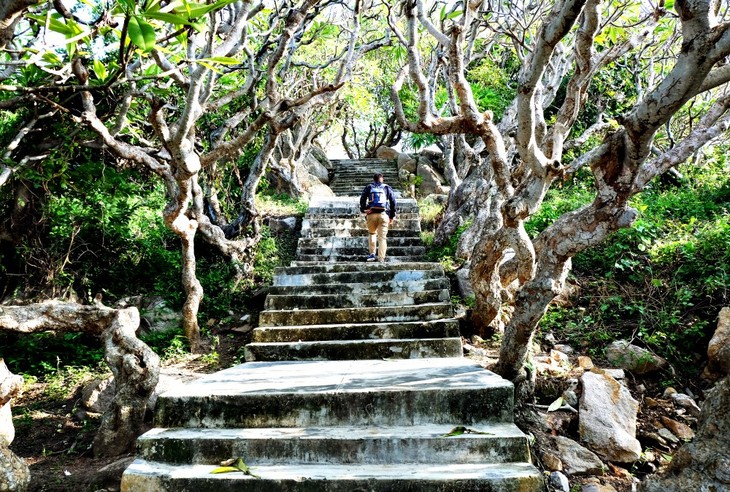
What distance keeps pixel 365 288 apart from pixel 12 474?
4125mm

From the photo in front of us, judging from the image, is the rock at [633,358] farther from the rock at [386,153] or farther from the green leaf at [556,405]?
the rock at [386,153]

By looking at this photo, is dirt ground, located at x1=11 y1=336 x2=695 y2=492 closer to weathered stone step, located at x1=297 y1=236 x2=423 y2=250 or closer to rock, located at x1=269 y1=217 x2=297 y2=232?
weathered stone step, located at x1=297 y1=236 x2=423 y2=250

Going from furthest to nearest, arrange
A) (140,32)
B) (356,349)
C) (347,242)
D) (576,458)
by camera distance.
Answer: (347,242), (356,349), (576,458), (140,32)

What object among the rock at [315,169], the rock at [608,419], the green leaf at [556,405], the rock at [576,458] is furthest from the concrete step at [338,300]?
the rock at [315,169]

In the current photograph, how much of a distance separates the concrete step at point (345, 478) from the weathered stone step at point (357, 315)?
2.67 m

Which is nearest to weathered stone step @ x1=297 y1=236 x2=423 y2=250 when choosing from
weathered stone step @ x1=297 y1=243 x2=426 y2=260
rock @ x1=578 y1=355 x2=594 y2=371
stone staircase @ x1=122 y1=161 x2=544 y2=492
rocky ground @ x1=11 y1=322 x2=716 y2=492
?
weathered stone step @ x1=297 y1=243 x2=426 y2=260

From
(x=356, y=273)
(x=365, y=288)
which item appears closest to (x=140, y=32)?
(x=365, y=288)

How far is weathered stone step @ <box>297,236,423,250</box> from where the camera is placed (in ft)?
26.5

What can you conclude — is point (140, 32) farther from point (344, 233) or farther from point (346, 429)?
point (344, 233)

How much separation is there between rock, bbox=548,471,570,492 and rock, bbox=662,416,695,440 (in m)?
1.35

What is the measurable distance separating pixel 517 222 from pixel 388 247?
3819 millimetres

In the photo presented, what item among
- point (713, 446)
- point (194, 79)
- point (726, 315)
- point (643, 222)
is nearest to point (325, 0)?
point (194, 79)

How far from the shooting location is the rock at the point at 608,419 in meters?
3.56

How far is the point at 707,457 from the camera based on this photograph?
2.33 m
